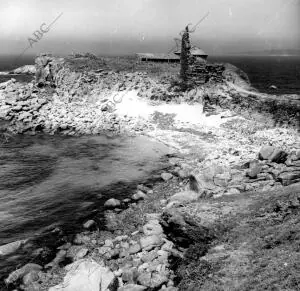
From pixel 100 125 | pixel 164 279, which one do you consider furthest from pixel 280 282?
pixel 100 125

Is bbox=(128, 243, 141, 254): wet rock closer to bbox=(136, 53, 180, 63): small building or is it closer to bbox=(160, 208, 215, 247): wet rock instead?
bbox=(160, 208, 215, 247): wet rock

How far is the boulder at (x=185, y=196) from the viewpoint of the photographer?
70.5 feet

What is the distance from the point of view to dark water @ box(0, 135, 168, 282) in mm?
21359

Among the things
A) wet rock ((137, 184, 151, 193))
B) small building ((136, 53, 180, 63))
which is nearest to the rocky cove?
wet rock ((137, 184, 151, 193))

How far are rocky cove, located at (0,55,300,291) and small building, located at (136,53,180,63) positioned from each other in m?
14.0

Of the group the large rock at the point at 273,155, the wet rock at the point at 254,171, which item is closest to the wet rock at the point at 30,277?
the wet rock at the point at 254,171

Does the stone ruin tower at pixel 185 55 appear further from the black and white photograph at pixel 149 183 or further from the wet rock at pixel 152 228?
the wet rock at pixel 152 228

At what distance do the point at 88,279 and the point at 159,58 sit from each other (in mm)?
55579

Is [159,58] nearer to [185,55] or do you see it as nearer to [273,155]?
[185,55]

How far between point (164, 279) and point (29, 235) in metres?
9.27

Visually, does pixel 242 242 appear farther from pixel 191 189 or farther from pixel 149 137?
pixel 149 137

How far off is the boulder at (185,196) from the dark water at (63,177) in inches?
148

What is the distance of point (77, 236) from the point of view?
19.5 metres

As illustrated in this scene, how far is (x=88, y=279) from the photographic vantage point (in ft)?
48.4
